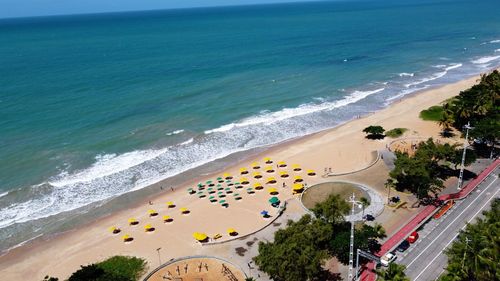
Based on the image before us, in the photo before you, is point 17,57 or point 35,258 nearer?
point 35,258

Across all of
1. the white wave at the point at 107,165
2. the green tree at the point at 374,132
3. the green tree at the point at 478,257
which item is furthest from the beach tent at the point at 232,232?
the green tree at the point at 374,132

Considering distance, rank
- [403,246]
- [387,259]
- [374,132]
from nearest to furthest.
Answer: [387,259] → [403,246] → [374,132]

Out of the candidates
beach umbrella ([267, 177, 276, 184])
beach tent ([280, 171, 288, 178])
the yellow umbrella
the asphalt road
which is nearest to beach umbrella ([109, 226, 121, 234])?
the yellow umbrella

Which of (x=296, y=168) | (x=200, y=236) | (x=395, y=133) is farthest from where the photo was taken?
A: (x=395, y=133)

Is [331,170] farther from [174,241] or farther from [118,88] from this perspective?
[118,88]

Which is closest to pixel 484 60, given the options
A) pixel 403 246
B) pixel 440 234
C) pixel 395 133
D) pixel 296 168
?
pixel 395 133

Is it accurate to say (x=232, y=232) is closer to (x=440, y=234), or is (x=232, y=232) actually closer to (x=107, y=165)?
(x=440, y=234)

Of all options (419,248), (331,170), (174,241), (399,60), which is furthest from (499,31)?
(174,241)
